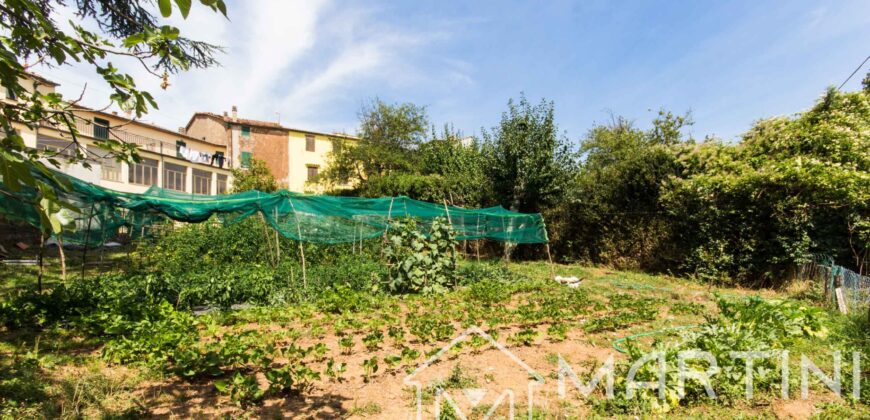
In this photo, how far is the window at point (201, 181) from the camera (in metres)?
27.1

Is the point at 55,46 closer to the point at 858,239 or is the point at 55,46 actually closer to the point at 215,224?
the point at 215,224

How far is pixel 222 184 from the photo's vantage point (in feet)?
96.0

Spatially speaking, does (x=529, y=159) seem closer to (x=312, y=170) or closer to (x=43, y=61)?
(x=43, y=61)

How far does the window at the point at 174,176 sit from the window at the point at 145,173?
1.89 feet

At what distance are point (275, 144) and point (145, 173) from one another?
9546 millimetres

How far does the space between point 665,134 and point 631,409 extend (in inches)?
754

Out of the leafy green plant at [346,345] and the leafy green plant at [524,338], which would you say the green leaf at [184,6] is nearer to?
the leafy green plant at [346,345]

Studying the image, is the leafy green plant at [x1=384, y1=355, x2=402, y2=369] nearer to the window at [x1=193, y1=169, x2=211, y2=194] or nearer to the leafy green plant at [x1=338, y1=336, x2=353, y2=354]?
the leafy green plant at [x1=338, y1=336, x2=353, y2=354]

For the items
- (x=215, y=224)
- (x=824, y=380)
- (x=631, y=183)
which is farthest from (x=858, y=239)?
(x=215, y=224)

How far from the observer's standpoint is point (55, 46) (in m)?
1.67

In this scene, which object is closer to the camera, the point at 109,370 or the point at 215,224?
the point at 109,370

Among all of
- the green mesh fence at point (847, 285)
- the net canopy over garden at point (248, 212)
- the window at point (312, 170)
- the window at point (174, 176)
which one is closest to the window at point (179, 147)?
the window at point (174, 176)

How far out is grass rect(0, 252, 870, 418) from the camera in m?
3.01

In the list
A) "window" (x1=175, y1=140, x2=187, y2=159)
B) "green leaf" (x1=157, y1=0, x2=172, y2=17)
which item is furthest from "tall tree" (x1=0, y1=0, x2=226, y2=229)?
"window" (x1=175, y1=140, x2=187, y2=159)
